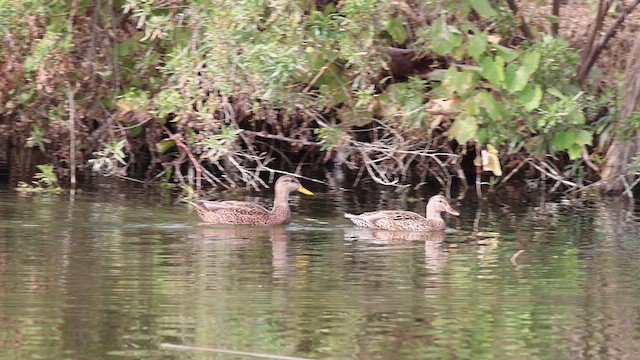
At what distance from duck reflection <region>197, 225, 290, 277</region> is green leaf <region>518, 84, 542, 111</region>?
2806 millimetres

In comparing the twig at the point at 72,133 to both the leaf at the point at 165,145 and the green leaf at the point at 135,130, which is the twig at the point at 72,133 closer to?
the green leaf at the point at 135,130

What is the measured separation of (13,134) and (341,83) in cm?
543

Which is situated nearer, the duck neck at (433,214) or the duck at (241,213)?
the duck at (241,213)

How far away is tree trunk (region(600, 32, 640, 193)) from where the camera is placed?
58.4ft

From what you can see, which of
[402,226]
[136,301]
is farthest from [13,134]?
[136,301]

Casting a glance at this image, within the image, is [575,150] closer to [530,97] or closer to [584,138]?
[584,138]

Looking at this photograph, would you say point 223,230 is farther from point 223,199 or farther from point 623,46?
point 623,46

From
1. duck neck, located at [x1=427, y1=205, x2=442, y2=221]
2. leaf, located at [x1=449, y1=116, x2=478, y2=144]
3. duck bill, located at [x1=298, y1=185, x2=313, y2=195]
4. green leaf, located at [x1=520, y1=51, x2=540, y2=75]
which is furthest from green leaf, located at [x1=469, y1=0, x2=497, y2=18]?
duck bill, located at [x1=298, y1=185, x2=313, y2=195]

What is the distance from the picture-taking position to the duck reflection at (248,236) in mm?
13625

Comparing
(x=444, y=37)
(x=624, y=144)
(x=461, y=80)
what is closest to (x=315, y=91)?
(x=461, y=80)

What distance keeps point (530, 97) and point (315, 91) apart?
293 cm

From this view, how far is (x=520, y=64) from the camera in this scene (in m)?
15.5

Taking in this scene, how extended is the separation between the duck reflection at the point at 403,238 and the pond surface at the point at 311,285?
3cm

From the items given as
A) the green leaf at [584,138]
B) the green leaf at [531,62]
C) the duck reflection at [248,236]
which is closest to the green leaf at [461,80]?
the green leaf at [531,62]
